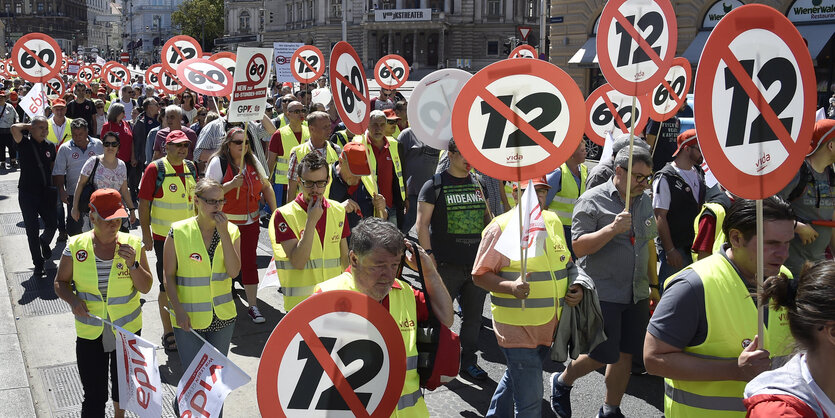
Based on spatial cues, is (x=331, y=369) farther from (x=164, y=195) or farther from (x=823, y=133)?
(x=164, y=195)

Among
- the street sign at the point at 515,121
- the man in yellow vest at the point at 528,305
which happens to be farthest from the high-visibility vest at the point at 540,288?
the street sign at the point at 515,121

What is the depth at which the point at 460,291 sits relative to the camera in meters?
5.79

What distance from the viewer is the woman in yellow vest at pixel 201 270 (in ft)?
15.1

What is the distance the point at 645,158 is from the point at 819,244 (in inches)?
64.4

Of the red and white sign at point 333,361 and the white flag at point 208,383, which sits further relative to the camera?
the white flag at point 208,383

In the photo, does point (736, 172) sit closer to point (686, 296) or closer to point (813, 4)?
point (686, 296)

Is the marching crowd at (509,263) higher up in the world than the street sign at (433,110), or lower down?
lower down

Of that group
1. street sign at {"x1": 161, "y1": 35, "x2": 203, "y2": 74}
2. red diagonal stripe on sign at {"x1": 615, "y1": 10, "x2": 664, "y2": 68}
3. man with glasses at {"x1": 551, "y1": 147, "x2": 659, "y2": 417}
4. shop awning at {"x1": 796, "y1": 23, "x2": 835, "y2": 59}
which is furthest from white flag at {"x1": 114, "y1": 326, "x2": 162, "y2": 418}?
shop awning at {"x1": 796, "y1": 23, "x2": 835, "y2": 59}

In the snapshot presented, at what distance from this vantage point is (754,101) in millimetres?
2898

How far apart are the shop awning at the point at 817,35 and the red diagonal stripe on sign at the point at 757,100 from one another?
1962 centimetres

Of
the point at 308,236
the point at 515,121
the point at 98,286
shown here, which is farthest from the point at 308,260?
the point at 515,121

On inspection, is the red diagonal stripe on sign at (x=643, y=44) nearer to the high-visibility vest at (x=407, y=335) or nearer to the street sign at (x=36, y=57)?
the high-visibility vest at (x=407, y=335)

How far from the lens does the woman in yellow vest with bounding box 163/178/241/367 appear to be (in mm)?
4594

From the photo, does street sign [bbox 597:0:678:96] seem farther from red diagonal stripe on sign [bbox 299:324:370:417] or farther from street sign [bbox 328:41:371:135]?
red diagonal stripe on sign [bbox 299:324:370:417]
